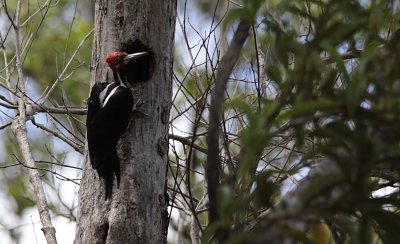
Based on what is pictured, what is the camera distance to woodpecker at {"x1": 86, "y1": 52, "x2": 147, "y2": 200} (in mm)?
3244

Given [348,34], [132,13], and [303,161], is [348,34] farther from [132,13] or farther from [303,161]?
[132,13]

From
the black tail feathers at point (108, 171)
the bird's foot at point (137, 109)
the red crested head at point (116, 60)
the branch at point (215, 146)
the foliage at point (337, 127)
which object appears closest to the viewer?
the foliage at point (337, 127)

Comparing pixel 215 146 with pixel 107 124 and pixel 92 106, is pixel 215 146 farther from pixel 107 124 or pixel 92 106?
pixel 92 106

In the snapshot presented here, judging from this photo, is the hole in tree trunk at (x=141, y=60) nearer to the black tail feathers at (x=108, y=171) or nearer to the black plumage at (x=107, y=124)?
the black plumage at (x=107, y=124)

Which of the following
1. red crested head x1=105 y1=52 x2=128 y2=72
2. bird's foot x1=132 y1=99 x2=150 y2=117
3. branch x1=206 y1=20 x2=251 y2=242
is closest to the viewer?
branch x1=206 y1=20 x2=251 y2=242

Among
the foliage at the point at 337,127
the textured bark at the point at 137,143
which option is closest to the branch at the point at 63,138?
the textured bark at the point at 137,143

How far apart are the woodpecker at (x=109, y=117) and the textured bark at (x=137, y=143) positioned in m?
0.05

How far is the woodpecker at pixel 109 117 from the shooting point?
3244 millimetres

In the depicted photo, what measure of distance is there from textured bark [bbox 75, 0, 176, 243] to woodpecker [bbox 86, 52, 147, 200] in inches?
1.8

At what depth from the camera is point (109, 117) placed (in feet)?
11.7

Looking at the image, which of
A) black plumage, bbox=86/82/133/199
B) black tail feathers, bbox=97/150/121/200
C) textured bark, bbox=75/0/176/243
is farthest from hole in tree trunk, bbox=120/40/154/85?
black tail feathers, bbox=97/150/121/200

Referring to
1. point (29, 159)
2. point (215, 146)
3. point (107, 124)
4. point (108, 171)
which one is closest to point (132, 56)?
point (107, 124)

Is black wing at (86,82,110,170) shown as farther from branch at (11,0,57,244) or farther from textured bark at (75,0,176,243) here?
branch at (11,0,57,244)

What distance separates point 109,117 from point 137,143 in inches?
11.3
